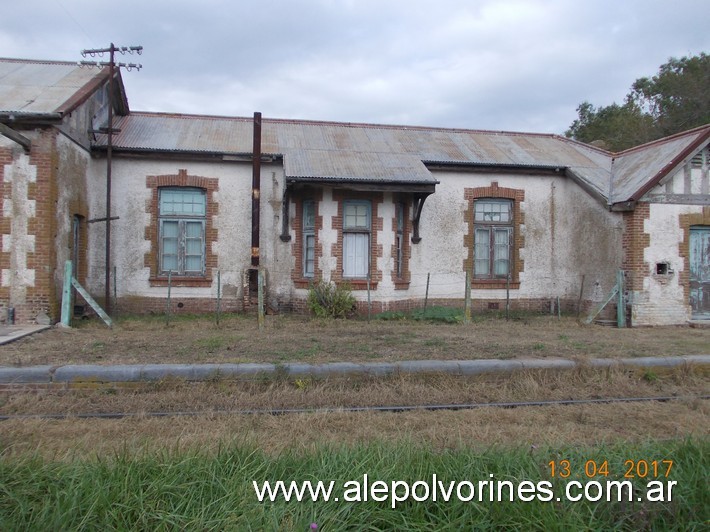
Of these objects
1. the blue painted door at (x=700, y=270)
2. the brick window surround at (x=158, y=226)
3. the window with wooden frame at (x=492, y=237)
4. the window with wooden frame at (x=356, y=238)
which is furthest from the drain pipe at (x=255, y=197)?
the blue painted door at (x=700, y=270)

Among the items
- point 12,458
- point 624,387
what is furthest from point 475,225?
point 12,458

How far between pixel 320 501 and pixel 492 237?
12.2 meters

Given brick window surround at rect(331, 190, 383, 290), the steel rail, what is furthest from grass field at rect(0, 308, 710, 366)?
brick window surround at rect(331, 190, 383, 290)

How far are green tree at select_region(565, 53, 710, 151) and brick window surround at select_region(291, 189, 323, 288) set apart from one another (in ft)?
65.5

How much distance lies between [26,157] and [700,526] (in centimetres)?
1151

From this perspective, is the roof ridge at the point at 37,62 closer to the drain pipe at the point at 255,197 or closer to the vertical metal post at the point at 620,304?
the drain pipe at the point at 255,197

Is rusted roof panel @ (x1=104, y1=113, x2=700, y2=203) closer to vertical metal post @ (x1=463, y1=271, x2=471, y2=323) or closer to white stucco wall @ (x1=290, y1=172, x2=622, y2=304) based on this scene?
white stucco wall @ (x1=290, y1=172, x2=622, y2=304)

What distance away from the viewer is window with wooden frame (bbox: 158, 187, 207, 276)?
12.9 meters

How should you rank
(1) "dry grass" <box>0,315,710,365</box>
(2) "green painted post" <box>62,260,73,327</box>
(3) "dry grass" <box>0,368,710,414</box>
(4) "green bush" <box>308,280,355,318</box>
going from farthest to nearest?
1. (4) "green bush" <box>308,280,355,318</box>
2. (2) "green painted post" <box>62,260,73,327</box>
3. (1) "dry grass" <box>0,315,710,365</box>
4. (3) "dry grass" <box>0,368,710,414</box>

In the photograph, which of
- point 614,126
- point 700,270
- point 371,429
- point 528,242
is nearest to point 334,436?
point 371,429

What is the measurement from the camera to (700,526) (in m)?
2.70

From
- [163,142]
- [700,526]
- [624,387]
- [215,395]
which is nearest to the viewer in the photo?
[700,526]

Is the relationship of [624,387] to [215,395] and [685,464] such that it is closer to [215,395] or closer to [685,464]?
[685,464]

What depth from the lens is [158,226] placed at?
12.9 m
